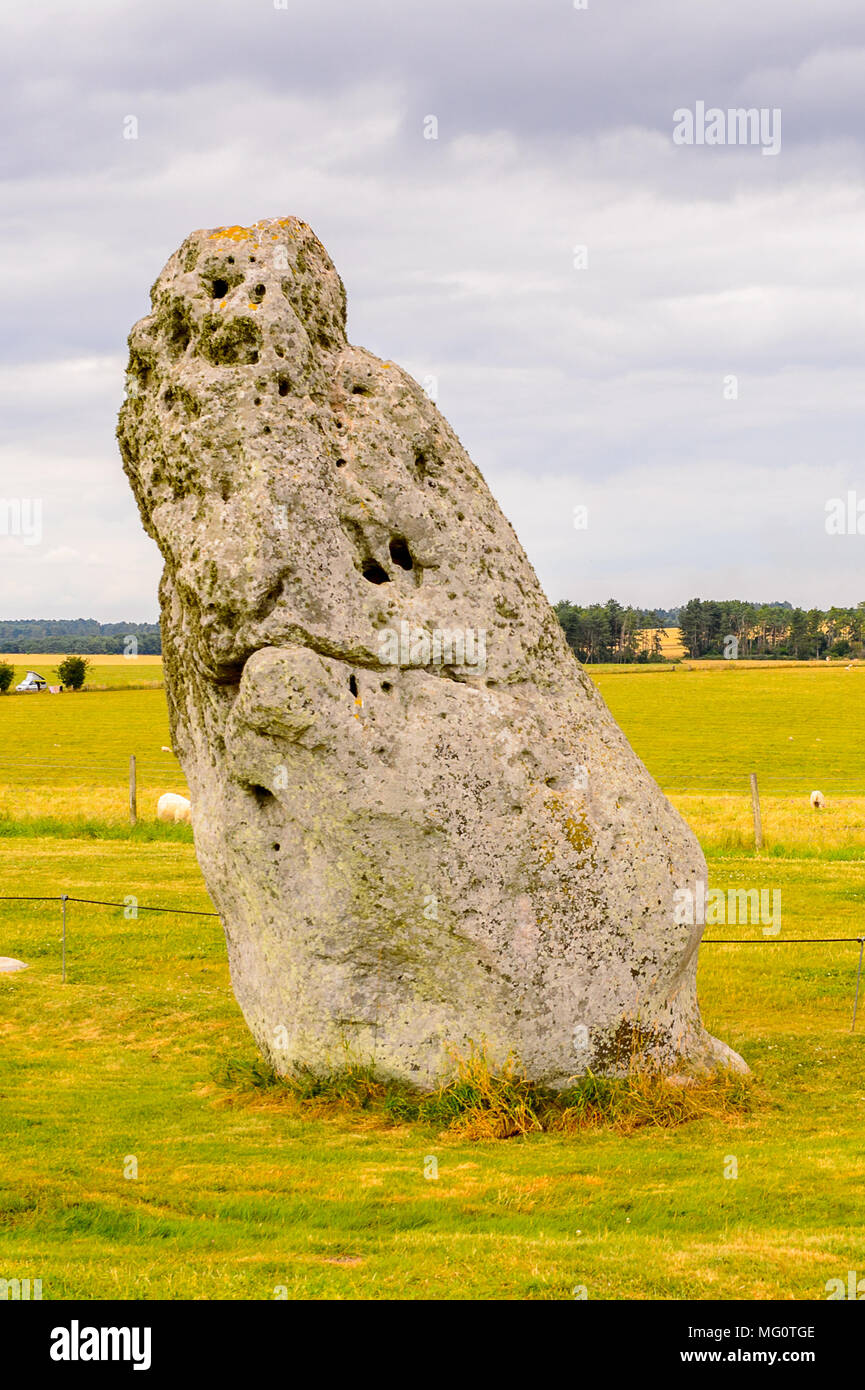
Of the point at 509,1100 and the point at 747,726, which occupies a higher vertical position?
the point at 509,1100

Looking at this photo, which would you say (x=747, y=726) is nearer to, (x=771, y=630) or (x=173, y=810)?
(x=173, y=810)

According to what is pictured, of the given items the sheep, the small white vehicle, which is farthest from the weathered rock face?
the small white vehicle

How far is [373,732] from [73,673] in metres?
104

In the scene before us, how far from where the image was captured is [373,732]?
10.7 metres

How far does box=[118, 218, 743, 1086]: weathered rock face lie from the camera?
35.1ft

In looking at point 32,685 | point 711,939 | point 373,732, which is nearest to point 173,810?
point 711,939

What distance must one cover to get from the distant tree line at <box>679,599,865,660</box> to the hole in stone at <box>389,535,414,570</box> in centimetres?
16108

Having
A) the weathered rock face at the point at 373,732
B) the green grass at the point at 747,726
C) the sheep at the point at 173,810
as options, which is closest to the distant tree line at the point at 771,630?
the green grass at the point at 747,726

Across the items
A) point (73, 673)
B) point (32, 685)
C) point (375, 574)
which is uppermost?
point (375, 574)

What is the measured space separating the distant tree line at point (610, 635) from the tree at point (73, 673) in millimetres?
66060
